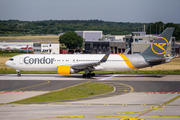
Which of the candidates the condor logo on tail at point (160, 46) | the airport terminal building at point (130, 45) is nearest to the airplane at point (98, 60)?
the condor logo on tail at point (160, 46)

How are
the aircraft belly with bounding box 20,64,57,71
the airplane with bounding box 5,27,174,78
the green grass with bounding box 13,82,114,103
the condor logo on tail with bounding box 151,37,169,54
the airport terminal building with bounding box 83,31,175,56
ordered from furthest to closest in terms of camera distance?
the airport terminal building with bounding box 83,31,175,56 < the condor logo on tail with bounding box 151,37,169,54 < the aircraft belly with bounding box 20,64,57,71 < the airplane with bounding box 5,27,174,78 < the green grass with bounding box 13,82,114,103

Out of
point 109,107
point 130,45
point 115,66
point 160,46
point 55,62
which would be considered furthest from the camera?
point 130,45

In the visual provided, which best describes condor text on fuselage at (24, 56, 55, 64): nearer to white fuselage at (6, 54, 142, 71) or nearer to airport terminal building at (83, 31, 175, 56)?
white fuselage at (6, 54, 142, 71)

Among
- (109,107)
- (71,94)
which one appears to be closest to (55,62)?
(71,94)

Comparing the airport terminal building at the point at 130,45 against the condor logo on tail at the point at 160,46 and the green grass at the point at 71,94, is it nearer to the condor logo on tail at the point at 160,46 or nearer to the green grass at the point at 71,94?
the condor logo on tail at the point at 160,46

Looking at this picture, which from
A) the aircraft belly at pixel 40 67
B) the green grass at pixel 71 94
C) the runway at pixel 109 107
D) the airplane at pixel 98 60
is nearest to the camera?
the runway at pixel 109 107

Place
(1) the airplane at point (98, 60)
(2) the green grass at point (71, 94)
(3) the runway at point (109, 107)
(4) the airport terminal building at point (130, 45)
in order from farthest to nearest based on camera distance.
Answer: (4) the airport terminal building at point (130, 45) < (1) the airplane at point (98, 60) < (2) the green grass at point (71, 94) < (3) the runway at point (109, 107)

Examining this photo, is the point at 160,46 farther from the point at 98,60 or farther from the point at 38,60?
the point at 38,60

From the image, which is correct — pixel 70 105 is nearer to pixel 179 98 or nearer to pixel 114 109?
pixel 114 109

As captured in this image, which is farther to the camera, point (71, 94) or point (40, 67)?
point (40, 67)

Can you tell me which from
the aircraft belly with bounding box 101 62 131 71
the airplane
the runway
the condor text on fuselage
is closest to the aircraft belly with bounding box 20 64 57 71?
the airplane

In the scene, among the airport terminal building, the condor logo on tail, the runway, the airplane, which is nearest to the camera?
the runway

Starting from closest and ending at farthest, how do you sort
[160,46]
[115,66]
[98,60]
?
[115,66] < [160,46] < [98,60]

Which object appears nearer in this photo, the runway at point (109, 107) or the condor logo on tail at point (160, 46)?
the runway at point (109, 107)
